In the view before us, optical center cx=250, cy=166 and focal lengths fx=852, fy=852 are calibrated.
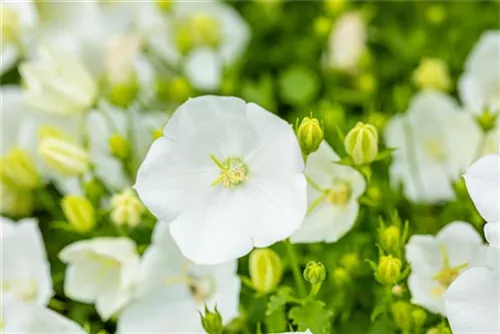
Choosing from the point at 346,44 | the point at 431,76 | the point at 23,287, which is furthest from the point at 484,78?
the point at 23,287

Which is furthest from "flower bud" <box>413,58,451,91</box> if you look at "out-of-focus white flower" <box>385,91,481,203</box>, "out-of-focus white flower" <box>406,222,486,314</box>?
"out-of-focus white flower" <box>406,222,486,314</box>

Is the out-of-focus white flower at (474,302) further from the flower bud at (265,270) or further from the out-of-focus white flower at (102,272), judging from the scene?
the out-of-focus white flower at (102,272)

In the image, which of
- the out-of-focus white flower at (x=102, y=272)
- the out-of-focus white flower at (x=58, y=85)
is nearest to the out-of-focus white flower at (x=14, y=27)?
the out-of-focus white flower at (x=58, y=85)

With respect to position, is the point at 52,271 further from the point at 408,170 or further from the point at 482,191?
the point at 482,191

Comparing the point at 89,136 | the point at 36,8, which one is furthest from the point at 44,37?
the point at 89,136

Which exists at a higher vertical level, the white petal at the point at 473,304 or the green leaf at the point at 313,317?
the white petal at the point at 473,304

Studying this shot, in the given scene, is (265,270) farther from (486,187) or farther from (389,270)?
(486,187)

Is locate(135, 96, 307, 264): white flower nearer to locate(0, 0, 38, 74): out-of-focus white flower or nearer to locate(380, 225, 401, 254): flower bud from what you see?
locate(380, 225, 401, 254): flower bud
